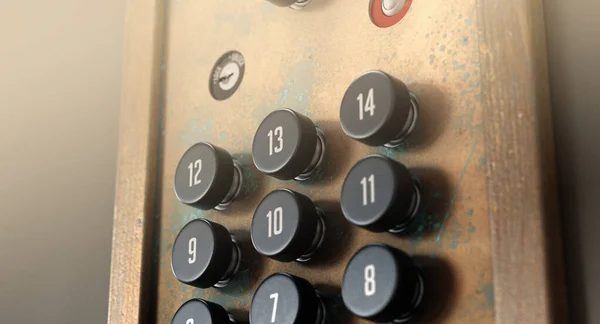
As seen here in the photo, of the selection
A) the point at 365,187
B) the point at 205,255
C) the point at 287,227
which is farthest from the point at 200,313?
the point at 365,187

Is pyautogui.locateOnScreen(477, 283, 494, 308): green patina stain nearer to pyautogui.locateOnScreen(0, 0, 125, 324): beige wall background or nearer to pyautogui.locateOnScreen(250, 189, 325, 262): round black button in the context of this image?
pyautogui.locateOnScreen(250, 189, 325, 262): round black button

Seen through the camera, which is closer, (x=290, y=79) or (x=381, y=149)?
(x=381, y=149)

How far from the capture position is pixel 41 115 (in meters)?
1.24

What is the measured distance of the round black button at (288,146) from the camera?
74 centimetres

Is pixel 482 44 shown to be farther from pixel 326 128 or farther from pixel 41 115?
pixel 41 115

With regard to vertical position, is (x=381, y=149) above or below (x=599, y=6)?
below

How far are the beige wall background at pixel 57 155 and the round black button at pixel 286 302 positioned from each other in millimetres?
491

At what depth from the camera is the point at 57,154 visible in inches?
48.1

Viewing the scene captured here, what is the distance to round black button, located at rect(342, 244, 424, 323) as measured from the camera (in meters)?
0.62

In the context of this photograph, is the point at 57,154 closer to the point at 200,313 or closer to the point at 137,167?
the point at 137,167

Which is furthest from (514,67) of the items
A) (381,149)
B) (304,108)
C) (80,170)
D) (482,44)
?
(80,170)


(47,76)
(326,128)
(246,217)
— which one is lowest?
(246,217)

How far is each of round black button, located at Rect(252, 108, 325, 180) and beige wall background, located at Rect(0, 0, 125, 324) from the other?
20.2 inches

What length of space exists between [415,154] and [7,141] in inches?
34.0
